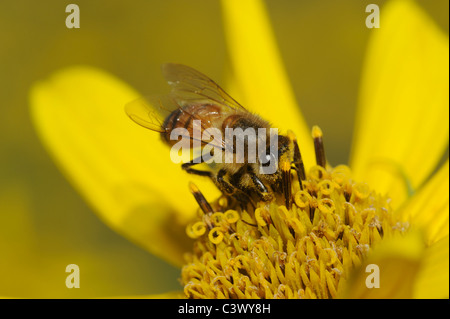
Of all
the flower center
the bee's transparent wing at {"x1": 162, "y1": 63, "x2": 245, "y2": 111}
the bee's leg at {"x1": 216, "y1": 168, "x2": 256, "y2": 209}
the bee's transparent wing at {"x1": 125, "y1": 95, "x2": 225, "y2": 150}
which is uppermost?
the bee's transparent wing at {"x1": 162, "y1": 63, "x2": 245, "y2": 111}

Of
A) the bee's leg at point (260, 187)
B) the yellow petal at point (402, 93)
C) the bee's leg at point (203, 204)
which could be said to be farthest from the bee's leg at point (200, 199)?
the yellow petal at point (402, 93)

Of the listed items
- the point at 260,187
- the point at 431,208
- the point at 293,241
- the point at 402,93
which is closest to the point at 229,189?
the point at 260,187

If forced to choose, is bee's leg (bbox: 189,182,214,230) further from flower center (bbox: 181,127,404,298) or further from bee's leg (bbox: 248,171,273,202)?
bee's leg (bbox: 248,171,273,202)

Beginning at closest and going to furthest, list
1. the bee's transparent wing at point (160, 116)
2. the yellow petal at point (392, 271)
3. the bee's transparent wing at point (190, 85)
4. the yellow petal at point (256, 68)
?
the yellow petal at point (392, 271) < the bee's transparent wing at point (160, 116) < the bee's transparent wing at point (190, 85) < the yellow petal at point (256, 68)

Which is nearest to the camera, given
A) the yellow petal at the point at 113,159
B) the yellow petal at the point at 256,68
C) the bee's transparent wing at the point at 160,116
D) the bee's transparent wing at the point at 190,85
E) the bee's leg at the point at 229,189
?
the bee's transparent wing at the point at 160,116

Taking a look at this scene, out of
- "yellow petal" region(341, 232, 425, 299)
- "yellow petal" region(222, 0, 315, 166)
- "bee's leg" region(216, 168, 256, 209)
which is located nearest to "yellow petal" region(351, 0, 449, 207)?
"yellow petal" region(222, 0, 315, 166)

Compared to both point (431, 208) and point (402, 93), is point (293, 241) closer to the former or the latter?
point (431, 208)

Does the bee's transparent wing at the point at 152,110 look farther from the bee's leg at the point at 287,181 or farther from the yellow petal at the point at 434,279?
the yellow petal at the point at 434,279
